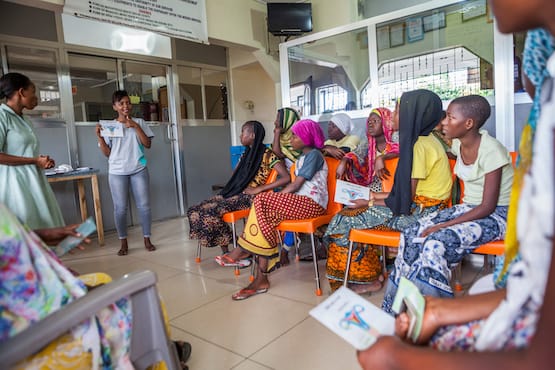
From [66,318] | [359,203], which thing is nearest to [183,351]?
[66,318]

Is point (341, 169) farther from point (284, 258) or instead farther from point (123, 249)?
point (123, 249)

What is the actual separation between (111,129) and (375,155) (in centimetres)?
238

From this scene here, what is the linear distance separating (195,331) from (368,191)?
4.05 feet

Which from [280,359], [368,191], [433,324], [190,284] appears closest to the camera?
[433,324]

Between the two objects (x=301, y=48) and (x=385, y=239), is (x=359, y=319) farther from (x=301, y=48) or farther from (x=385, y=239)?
(x=301, y=48)

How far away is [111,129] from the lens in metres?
3.35

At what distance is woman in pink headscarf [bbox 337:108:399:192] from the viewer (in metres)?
2.29

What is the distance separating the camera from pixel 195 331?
187 cm

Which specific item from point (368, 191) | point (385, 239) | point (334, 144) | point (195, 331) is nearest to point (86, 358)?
point (195, 331)

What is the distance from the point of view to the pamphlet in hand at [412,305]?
2.09ft

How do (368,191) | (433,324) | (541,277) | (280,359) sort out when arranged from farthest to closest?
(368,191) → (280,359) → (433,324) → (541,277)

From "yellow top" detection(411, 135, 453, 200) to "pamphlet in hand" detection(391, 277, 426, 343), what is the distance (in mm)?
1282

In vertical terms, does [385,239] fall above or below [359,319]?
below

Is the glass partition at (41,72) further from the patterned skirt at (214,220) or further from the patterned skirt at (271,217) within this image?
the patterned skirt at (271,217)
